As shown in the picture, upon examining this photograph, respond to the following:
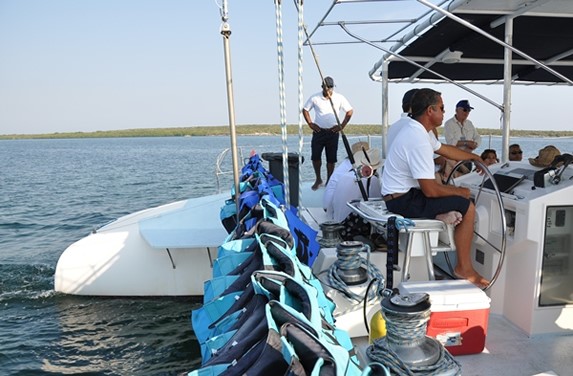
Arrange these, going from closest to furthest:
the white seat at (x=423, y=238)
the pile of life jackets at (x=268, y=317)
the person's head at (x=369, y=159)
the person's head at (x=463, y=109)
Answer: the pile of life jackets at (x=268, y=317) → the white seat at (x=423, y=238) → the person's head at (x=369, y=159) → the person's head at (x=463, y=109)

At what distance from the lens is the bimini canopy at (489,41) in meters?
3.84

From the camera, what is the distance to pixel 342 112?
6898mm

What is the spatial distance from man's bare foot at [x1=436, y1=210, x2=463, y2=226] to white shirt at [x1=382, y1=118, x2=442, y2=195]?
0.26 meters

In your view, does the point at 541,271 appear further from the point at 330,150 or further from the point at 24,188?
the point at 24,188

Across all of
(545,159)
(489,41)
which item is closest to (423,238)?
(545,159)

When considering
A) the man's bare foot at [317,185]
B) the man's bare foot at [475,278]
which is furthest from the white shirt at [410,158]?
the man's bare foot at [317,185]

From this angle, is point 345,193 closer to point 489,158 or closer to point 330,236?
point 330,236

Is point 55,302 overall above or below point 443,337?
below

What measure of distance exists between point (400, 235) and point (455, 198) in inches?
17.4

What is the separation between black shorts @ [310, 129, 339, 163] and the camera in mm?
6684

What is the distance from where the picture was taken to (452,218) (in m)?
2.85

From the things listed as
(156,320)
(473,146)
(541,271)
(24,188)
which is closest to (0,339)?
(156,320)

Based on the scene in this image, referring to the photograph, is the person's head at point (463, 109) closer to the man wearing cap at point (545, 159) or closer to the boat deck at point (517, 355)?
the man wearing cap at point (545, 159)

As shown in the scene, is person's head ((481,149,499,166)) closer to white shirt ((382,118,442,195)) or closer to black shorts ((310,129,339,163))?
black shorts ((310,129,339,163))
